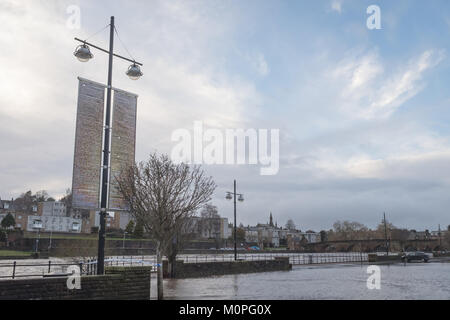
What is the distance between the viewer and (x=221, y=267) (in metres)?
27.8

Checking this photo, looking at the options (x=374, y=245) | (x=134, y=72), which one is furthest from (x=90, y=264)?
(x=374, y=245)

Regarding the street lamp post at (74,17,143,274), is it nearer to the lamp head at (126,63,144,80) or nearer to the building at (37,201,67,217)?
the lamp head at (126,63,144,80)

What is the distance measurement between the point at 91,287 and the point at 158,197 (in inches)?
144

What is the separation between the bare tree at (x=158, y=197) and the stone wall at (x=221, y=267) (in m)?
10.8

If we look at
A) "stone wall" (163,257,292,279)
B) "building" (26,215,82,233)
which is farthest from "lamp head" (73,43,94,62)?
"building" (26,215,82,233)

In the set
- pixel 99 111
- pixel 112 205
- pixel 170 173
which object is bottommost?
pixel 112 205

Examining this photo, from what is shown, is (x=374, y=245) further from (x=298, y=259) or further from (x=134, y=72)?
(x=134, y=72)

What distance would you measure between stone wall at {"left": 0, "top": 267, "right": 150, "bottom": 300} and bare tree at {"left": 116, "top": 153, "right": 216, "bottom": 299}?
0.80 meters

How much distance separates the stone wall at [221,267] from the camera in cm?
2503

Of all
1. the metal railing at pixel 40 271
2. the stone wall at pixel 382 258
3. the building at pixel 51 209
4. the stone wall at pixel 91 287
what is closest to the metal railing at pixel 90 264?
the metal railing at pixel 40 271

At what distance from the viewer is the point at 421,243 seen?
106m
